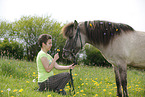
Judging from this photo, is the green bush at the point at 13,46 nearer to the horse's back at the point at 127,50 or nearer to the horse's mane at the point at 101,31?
the horse's mane at the point at 101,31

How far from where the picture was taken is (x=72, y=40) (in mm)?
3736

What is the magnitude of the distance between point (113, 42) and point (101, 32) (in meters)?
0.44

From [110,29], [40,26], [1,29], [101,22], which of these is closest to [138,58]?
[110,29]

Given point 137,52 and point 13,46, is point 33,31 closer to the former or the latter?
point 13,46

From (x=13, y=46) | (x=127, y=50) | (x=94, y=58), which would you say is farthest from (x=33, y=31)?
(x=127, y=50)

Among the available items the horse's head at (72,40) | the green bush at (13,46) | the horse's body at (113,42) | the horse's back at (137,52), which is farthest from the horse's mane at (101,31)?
the green bush at (13,46)

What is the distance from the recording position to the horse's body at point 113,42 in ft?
12.3

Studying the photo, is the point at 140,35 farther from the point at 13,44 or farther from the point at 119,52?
the point at 13,44

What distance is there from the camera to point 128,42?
155 inches

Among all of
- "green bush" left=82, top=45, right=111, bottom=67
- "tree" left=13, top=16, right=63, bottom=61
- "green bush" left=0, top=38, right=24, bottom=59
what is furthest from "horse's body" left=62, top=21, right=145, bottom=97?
"green bush" left=0, top=38, right=24, bottom=59

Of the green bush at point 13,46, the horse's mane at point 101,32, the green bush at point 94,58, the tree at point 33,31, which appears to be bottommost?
the green bush at point 94,58

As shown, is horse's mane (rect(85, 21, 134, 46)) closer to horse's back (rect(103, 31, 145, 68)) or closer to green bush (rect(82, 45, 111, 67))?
horse's back (rect(103, 31, 145, 68))

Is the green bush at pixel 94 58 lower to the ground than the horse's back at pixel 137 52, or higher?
lower

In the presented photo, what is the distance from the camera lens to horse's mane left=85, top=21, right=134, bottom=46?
3.86 m
